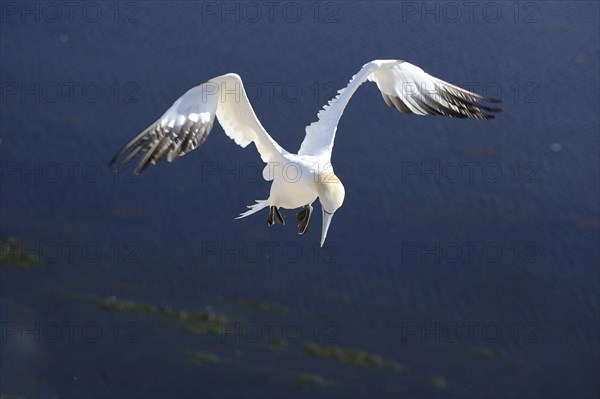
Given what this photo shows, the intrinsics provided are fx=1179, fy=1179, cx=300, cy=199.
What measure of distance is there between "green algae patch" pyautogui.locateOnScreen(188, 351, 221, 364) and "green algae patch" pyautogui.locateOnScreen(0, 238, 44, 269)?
1327mm

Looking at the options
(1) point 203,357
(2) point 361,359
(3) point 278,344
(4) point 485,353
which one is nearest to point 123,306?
(1) point 203,357

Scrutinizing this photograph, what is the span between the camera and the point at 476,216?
7.65 m

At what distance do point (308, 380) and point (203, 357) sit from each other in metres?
0.68

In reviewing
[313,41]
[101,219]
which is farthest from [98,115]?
[313,41]

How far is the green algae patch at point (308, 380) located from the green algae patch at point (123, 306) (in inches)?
41.9

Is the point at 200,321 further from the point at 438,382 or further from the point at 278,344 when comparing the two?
the point at 438,382

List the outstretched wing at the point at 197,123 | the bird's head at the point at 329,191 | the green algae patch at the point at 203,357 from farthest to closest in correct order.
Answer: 1. the green algae patch at the point at 203,357
2. the bird's head at the point at 329,191
3. the outstretched wing at the point at 197,123

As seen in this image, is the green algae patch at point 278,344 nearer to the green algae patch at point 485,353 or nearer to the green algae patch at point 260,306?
the green algae patch at point 260,306

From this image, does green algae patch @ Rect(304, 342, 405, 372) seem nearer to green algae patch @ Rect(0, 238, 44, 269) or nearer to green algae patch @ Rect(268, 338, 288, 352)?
green algae patch @ Rect(268, 338, 288, 352)

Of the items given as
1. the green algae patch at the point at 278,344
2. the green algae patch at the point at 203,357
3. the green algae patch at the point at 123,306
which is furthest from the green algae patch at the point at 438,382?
the green algae patch at the point at 123,306

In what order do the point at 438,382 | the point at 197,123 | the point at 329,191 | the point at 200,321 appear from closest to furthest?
the point at 197,123 → the point at 329,191 → the point at 438,382 → the point at 200,321

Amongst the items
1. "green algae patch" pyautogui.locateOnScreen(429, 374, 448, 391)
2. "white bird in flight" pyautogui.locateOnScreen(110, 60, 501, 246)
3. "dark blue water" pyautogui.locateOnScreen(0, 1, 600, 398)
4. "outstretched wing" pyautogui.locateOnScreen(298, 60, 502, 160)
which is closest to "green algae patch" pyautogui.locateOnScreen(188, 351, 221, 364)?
"dark blue water" pyautogui.locateOnScreen(0, 1, 600, 398)

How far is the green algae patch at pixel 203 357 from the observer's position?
7346 millimetres

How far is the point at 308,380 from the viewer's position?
7277mm
